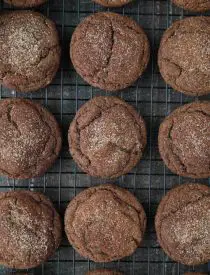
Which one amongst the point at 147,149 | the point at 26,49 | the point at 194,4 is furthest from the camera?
the point at 147,149

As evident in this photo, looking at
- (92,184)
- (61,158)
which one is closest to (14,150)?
(61,158)

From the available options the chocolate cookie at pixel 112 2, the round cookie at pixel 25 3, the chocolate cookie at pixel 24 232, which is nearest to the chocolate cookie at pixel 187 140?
the chocolate cookie at pixel 112 2

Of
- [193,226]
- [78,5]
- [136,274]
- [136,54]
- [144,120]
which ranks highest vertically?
[78,5]

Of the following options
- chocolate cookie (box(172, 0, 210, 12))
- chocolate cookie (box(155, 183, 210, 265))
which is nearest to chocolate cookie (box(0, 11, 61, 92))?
chocolate cookie (box(172, 0, 210, 12))

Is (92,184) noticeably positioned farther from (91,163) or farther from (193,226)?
(193,226)

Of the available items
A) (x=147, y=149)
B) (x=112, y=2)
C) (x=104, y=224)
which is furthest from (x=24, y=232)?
(x=112, y=2)

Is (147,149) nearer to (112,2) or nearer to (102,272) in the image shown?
(102,272)

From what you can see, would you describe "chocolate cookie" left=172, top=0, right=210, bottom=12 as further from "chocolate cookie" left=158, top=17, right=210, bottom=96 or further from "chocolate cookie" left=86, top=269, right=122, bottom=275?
"chocolate cookie" left=86, top=269, right=122, bottom=275
